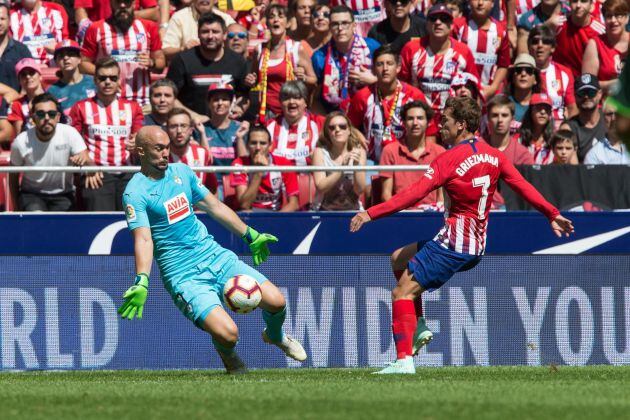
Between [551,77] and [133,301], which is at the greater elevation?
[551,77]

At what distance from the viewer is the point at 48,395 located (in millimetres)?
8312

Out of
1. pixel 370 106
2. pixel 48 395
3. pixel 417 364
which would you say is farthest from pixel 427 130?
pixel 48 395

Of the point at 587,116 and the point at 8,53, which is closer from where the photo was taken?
the point at 587,116

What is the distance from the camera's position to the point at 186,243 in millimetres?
10094

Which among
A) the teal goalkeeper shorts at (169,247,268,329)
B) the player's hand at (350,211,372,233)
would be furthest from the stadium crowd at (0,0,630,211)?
the player's hand at (350,211,372,233)

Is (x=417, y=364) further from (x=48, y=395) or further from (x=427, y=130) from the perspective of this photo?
(x=48, y=395)

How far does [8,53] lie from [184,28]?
221 centimetres

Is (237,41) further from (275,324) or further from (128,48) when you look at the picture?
(275,324)

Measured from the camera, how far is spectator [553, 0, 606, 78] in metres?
15.7

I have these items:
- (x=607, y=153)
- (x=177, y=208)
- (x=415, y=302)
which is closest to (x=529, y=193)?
(x=415, y=302)

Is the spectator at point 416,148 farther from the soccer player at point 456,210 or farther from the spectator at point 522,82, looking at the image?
the soccer player at point 456,210

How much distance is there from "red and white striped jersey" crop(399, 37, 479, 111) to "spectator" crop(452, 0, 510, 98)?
63 cm

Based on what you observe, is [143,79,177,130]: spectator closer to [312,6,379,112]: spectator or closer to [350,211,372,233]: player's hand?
[312,6,379,112]: spectator

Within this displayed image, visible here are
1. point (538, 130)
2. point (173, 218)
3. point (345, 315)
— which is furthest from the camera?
A: point (538, 130)
